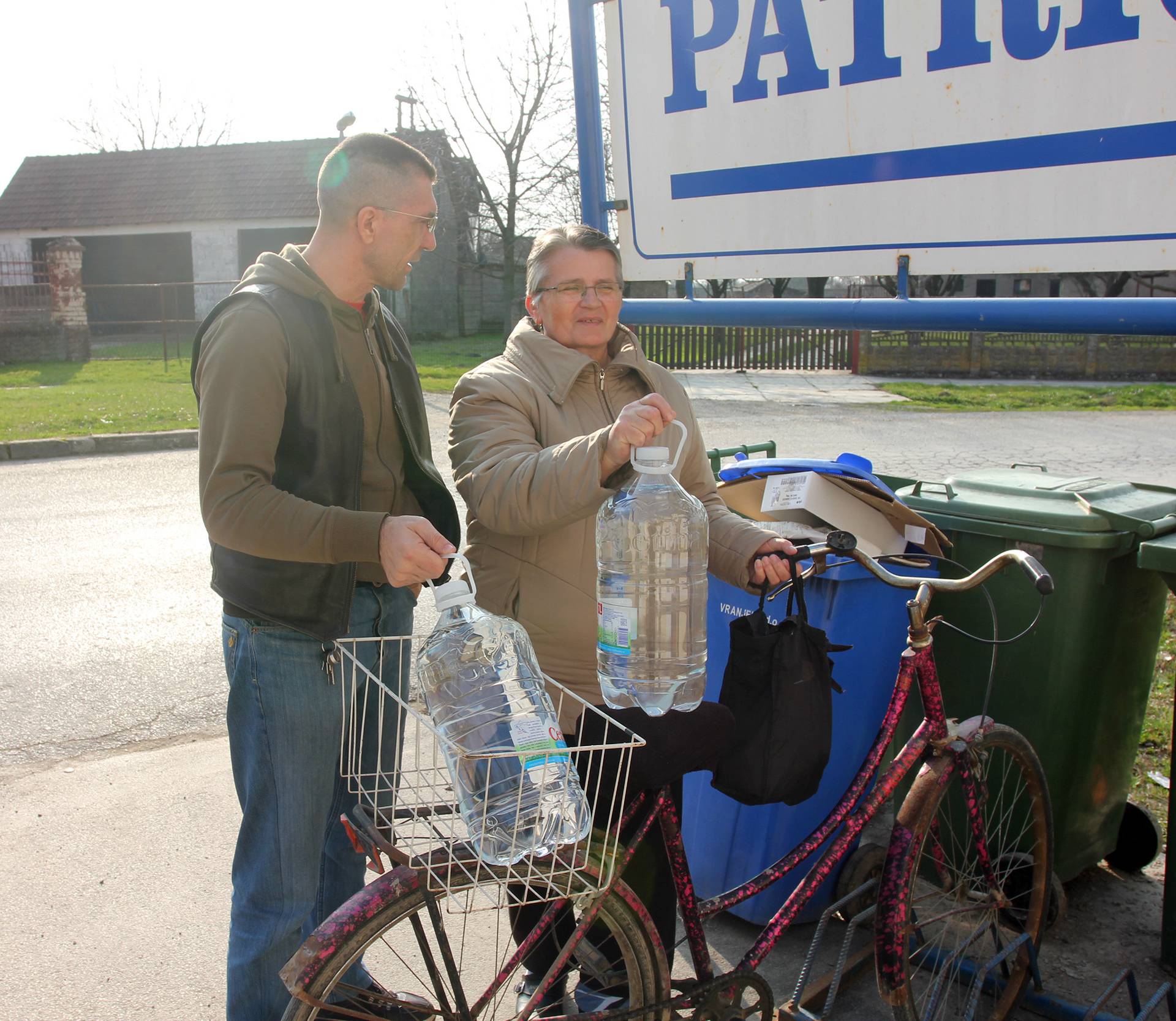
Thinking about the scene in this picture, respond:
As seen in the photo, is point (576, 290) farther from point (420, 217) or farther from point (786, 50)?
point (786, 50)

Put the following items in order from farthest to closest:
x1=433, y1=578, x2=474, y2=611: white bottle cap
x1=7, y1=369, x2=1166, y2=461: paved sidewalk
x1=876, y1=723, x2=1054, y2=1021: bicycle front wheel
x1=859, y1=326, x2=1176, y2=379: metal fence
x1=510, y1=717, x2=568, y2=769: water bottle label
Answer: x1=859, y1=326, x2=1176, y2=379: metal fence, x1=7, y1=369, x2=1166, y2=461: paved sidewalk, x1=876, y1=723, x2=1054, y2=1021: bicycle front wheel, x1=433, y1=578, x2=474, y2=611: white bottle cap, x1=510, y1=717, x2=568, y2=769: water bottle label

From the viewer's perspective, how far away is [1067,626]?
305 cm

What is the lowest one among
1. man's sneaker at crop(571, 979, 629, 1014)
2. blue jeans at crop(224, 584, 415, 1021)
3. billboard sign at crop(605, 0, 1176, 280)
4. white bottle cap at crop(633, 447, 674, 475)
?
man's sneaker at crop(571, 979, 629, 1014)

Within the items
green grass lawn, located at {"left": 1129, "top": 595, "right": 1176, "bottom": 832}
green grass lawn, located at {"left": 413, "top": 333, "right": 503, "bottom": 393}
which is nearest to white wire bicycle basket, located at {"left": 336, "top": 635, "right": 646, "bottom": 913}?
green grass lawn, located at {"left": 1129, "top": 595, "right": 1176, "bottom": 832}

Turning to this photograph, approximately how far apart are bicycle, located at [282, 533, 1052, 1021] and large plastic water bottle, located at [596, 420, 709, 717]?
301 millimetres

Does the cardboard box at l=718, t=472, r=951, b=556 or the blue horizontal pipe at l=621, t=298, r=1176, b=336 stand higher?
the blue horizontal pipe at l=621, t=298, r=1176, b=336

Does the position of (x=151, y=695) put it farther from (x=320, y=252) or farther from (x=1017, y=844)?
(x=1017, y=844)

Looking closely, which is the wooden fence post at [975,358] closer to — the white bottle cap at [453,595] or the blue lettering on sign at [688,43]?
the blue lettering on sign at [688,43]

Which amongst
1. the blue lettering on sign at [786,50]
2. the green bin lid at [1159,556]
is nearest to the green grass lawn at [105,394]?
the blue lettering on sign at [786,50]

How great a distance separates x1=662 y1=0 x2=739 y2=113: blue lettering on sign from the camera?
3832mm

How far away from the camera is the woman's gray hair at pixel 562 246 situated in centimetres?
255

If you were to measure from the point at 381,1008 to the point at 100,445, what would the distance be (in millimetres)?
11289

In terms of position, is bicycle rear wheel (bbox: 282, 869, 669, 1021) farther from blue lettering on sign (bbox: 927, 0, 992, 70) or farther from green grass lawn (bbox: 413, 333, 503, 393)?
green grass lawn (bbox: 413, 333, 503, 393)

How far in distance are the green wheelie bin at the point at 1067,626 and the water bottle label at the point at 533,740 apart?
1.90 metres
